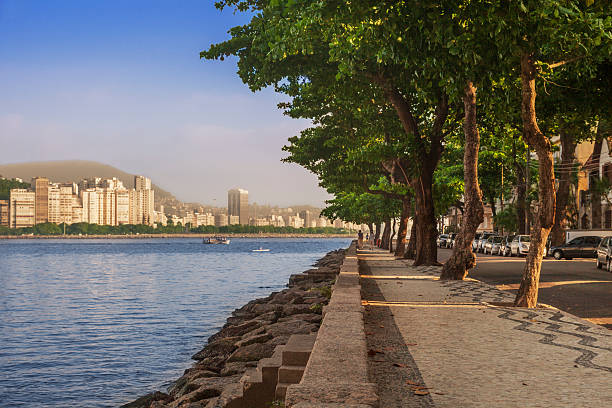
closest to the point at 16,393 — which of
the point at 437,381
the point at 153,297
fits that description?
the point at 437,381

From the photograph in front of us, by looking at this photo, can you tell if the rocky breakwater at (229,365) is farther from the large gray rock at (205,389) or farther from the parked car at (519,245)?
the parked car at (519,245)

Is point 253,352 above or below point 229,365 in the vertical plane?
above

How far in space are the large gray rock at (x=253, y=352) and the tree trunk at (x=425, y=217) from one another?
16484 millimetres

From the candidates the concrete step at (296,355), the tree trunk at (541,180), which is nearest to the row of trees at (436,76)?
the tree trunk at (541,180)

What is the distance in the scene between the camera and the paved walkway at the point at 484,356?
21.2 ft

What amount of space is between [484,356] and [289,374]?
282 centimetres

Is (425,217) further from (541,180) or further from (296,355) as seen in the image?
(296,355)

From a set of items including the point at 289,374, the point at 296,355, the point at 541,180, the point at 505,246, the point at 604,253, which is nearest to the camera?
the point at 289,374

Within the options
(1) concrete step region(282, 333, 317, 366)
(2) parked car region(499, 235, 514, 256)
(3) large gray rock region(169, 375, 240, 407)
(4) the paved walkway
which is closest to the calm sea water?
(3) large gray rock region(169, 375, 240, 407)

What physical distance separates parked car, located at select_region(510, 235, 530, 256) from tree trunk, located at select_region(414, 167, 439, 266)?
21525 mm

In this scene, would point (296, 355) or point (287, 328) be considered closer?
point (296, 355)

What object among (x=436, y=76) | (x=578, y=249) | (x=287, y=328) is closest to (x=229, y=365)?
(x=287, y=328)

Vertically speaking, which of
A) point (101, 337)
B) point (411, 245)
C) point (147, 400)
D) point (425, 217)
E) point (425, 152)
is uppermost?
point (425, 152)

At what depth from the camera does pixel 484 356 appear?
8.59 meters
